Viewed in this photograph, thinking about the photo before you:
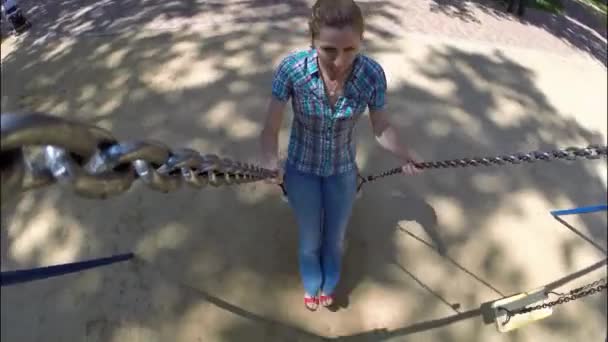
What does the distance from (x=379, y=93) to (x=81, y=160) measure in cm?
98

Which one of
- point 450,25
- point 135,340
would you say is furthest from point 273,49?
point 135,340

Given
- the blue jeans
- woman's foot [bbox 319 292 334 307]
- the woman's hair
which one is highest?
the woman's hair

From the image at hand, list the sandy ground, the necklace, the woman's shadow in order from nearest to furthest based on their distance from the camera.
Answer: the necklace < the sandy ground < the woman's shadow

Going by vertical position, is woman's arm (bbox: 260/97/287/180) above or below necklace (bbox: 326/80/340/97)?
below

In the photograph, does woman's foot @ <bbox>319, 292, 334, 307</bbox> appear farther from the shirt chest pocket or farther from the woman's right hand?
the shirt chest pocket

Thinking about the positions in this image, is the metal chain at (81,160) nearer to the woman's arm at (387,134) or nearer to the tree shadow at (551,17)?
the woman's arm at (387,134)

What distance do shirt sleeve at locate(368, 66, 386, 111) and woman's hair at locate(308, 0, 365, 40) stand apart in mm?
220

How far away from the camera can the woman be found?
1.14 meters

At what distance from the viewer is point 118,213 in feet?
6.81

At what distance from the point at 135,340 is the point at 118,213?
57cm

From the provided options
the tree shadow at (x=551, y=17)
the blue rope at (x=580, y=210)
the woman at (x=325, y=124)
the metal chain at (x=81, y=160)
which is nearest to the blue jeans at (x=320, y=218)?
the woman at (x=325, y=124)

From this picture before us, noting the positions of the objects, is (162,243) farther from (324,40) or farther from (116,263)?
(324,40)

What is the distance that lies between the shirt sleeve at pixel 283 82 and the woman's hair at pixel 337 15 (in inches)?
6.7

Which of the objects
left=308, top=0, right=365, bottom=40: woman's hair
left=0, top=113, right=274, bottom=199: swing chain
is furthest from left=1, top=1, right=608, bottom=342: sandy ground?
left=0, top=113, right=274, bottom=199: swing chain
